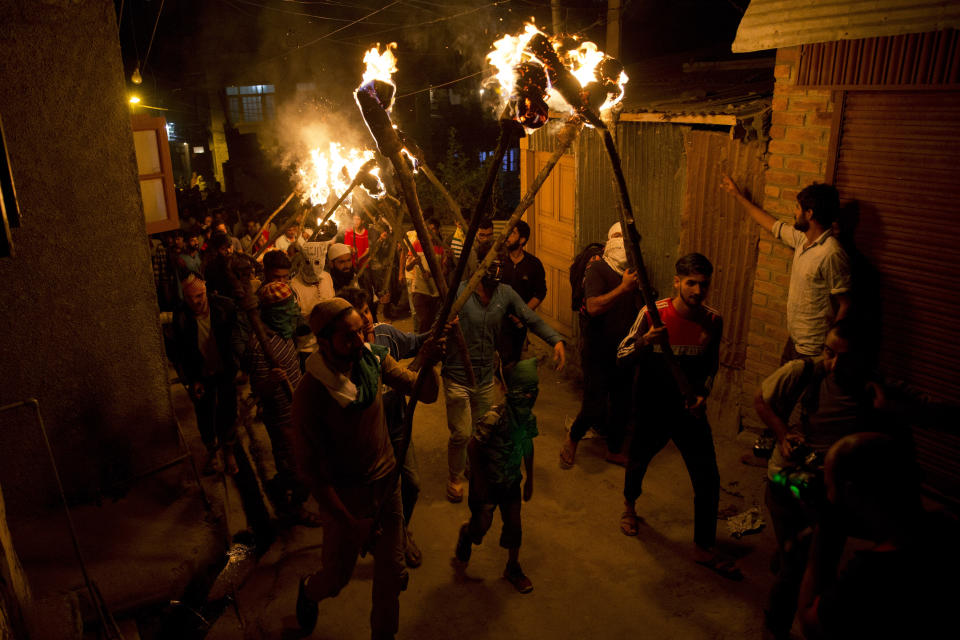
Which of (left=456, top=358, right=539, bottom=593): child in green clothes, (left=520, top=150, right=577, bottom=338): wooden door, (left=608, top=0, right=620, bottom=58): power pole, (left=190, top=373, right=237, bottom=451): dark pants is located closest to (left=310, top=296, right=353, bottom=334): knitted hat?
(left=456, top=358, right=539, bottom=593): child in green clothes

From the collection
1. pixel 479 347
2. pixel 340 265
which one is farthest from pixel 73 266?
pixel 479 347

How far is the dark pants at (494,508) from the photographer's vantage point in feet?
15.5

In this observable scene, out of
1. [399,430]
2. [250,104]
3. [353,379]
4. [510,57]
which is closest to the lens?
[353,379]

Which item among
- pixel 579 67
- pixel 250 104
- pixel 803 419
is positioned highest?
pixel 250 104

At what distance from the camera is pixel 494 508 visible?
4855 millimetres

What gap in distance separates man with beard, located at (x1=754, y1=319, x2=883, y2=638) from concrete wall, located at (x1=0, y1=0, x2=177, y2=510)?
491 centimetres

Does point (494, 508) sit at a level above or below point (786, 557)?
below

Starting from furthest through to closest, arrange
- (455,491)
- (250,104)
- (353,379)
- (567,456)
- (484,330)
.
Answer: (250,104), (567,456), (455,491), (484,330), (353,379)

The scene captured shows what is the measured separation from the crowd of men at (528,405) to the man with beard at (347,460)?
11 mm

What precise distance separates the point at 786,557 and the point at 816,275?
105 inches

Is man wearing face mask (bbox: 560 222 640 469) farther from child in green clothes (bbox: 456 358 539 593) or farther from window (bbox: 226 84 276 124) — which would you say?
window (bbox: 226 84 276 124)

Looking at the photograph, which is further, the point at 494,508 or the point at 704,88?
the point at 704,88

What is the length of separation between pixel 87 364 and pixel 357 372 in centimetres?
274

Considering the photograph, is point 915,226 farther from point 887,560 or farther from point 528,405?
point 887,560
